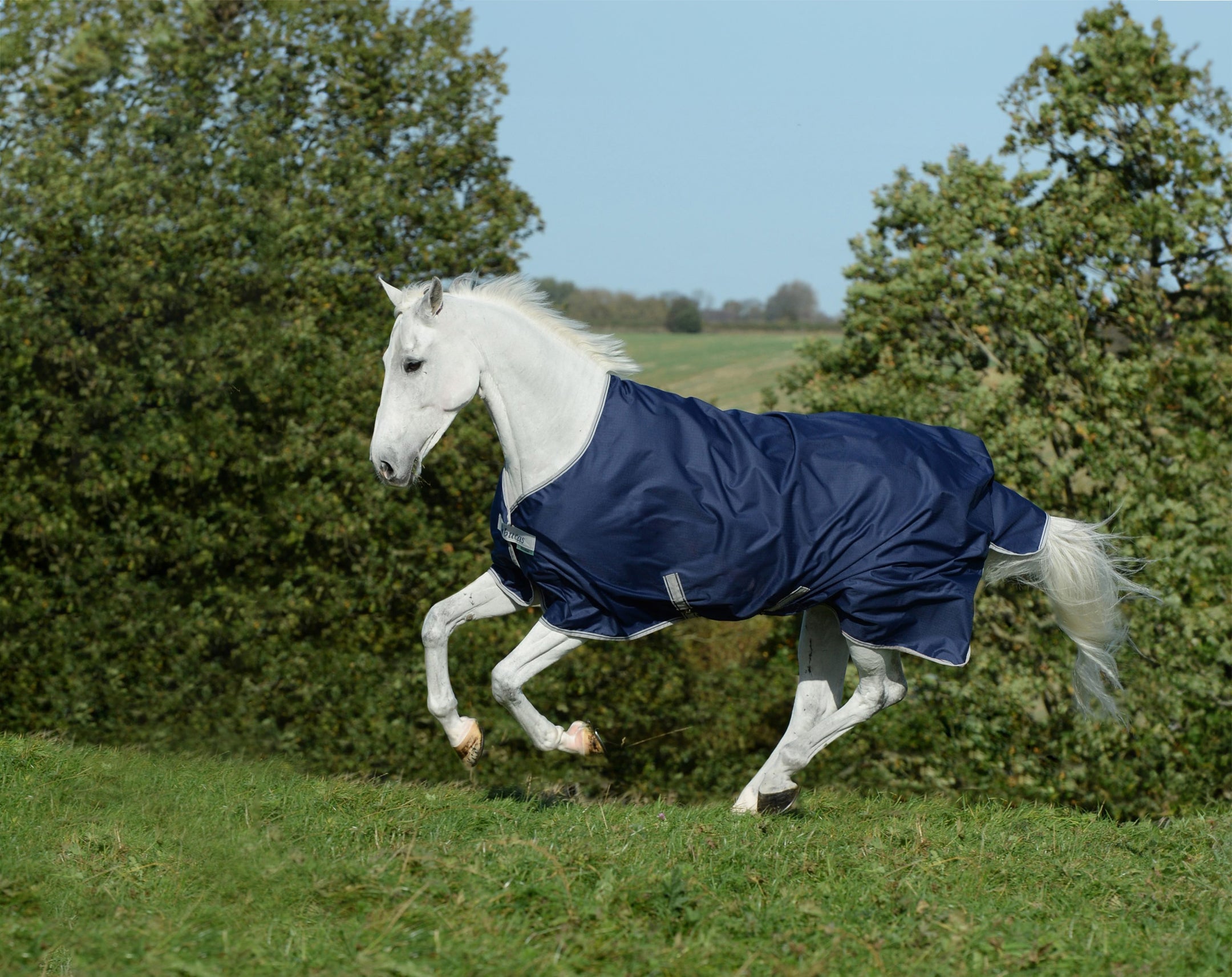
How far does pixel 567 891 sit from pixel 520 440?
223cm

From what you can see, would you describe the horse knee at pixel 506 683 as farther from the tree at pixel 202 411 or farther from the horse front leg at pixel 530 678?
the tree at pixel 202 411

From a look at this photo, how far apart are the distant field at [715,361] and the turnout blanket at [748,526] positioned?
90.9 ft

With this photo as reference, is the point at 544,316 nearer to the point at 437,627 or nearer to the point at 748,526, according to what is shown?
the point at 748,526

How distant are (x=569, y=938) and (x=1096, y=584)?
3902 millimetres

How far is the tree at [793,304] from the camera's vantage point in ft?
164

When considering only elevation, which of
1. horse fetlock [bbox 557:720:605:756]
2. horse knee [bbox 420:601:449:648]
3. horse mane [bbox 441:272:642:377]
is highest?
horse mane [bbox 441:272:642:377]

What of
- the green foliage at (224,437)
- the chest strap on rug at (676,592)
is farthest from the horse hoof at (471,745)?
the green foliage at (224,437)

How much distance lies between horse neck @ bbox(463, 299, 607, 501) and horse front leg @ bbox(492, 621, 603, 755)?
68 cm

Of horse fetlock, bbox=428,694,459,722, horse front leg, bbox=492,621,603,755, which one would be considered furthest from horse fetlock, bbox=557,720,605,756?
horse fetlock, bbox=428,694,459,722

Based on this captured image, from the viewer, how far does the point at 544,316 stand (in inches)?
239

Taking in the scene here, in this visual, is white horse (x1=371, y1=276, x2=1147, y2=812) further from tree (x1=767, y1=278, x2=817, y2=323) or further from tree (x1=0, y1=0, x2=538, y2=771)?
tree (x1=767, y1=278, x2=817, y2=323)

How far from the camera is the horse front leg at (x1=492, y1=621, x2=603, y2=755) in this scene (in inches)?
228

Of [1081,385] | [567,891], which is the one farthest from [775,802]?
[1081,385]

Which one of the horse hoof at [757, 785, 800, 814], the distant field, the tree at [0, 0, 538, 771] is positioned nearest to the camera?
the horse hoof at [757, 785, 800, 814]
